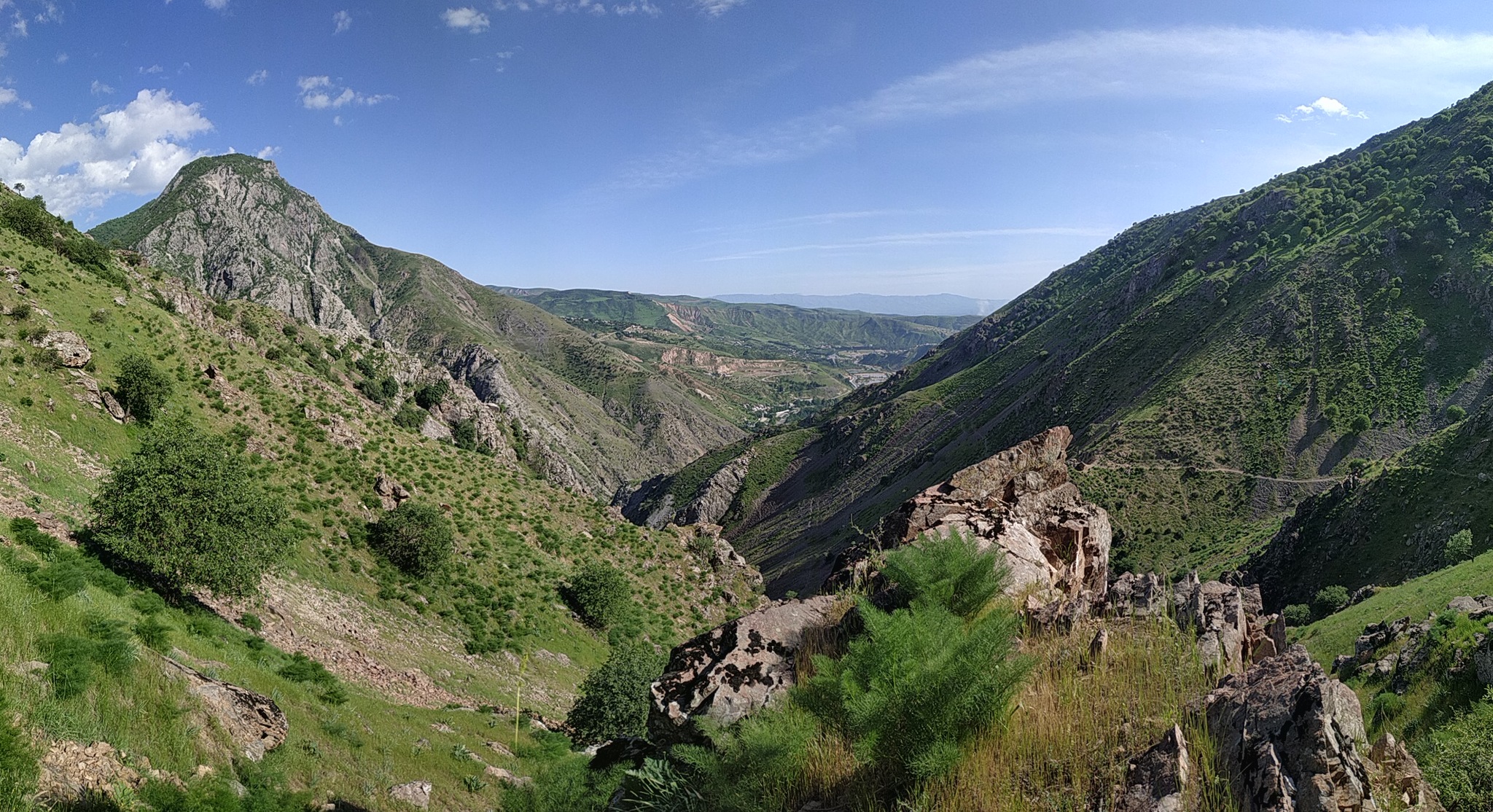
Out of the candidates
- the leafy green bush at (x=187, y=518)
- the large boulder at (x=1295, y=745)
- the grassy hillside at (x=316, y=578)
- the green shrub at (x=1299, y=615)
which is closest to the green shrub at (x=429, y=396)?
the grassy hillside at (x=316, y=578)

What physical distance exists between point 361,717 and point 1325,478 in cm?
8757

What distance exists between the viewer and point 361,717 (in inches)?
623

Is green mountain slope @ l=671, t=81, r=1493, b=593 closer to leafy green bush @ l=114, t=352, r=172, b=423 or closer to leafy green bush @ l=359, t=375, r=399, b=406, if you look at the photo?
leafy green bush @ l=359, t=375, r=399, b=406

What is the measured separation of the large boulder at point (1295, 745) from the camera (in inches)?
142

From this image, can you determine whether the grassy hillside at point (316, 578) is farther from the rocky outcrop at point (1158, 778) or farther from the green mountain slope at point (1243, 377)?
the green mountain slope at point (1243, 377)

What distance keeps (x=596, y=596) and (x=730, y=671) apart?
26.3m

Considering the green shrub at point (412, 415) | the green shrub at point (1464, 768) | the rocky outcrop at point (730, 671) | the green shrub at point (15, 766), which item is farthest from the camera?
the green shrub at point (412, 415)

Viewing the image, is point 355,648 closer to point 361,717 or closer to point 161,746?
point 361,717

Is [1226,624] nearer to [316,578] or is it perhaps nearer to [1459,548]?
[316,578]

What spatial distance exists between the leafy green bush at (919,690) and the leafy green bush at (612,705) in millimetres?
Answer: 16164

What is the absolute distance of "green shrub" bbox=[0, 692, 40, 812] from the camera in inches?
228

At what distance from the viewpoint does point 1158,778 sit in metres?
4.03

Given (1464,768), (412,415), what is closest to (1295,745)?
(1464,768)

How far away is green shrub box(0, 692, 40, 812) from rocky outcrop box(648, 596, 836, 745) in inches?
219
